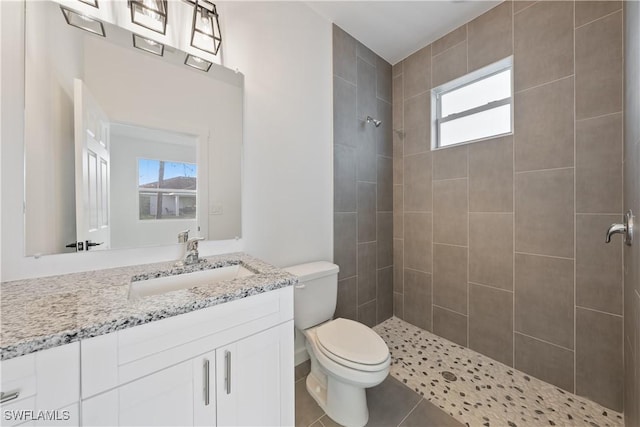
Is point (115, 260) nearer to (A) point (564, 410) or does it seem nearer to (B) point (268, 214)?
(B) point (268, 214)

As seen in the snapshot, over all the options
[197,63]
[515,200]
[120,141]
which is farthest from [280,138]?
[515,200]

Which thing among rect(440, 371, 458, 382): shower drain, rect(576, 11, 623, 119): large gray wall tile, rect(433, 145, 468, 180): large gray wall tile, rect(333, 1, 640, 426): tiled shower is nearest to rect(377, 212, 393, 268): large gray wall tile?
rect(333, 1, 640, 426): tiled shower

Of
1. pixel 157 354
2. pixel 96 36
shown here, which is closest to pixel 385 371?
pixel 157 354

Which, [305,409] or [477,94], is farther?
[477,94]

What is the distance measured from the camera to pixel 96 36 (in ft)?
3.59

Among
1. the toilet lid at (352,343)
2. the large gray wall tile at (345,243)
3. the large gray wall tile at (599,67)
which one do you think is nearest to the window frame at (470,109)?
the large gray wall tile at (599,67)

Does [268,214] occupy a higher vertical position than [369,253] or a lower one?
higher

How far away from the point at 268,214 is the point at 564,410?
212 cm

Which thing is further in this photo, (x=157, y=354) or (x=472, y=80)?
(x=472, y=80)

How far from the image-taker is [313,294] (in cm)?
158

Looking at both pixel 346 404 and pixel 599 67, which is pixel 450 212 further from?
pixel 346 404

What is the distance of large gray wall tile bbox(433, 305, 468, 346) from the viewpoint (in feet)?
6.59

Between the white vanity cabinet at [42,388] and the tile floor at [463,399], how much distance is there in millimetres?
1135

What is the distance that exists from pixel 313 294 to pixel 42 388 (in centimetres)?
120
